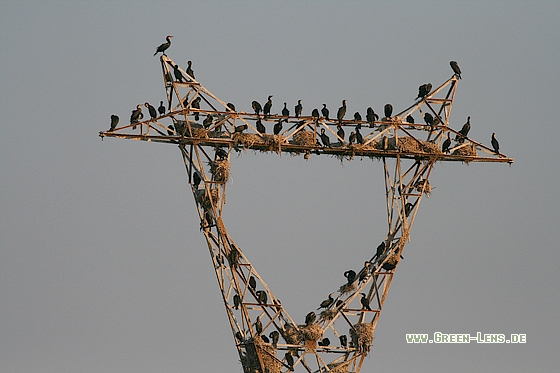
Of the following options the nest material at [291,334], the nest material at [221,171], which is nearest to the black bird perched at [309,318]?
the nest material at [291,334]

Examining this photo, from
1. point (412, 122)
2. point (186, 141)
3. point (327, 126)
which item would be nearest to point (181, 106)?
point (186, 141)

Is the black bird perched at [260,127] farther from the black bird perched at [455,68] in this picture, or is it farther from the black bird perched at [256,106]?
the black bird perched at [455,68]

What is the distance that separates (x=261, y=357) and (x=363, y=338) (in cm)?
269

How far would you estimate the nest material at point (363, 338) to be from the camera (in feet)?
122

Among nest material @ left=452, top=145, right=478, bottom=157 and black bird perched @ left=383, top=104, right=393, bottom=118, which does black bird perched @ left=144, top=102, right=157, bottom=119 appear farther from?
nest material @ left=452, top=145, right=478, bottom=157

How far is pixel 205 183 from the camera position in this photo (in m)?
35.5

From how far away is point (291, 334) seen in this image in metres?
36.6

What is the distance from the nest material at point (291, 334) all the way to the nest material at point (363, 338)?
1530 millimetres

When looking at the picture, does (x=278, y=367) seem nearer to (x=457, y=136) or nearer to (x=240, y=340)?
(x=240, y=340)

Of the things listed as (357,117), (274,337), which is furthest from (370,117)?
(274,337)

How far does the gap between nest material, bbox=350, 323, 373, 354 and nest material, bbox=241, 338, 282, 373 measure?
7.01 feet

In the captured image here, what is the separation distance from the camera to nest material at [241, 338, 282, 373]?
118 ft

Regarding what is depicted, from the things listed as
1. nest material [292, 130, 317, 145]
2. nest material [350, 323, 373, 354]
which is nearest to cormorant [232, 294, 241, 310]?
nest material [350, 323, 373, 354]

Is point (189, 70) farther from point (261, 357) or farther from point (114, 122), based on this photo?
point (261, 357)
